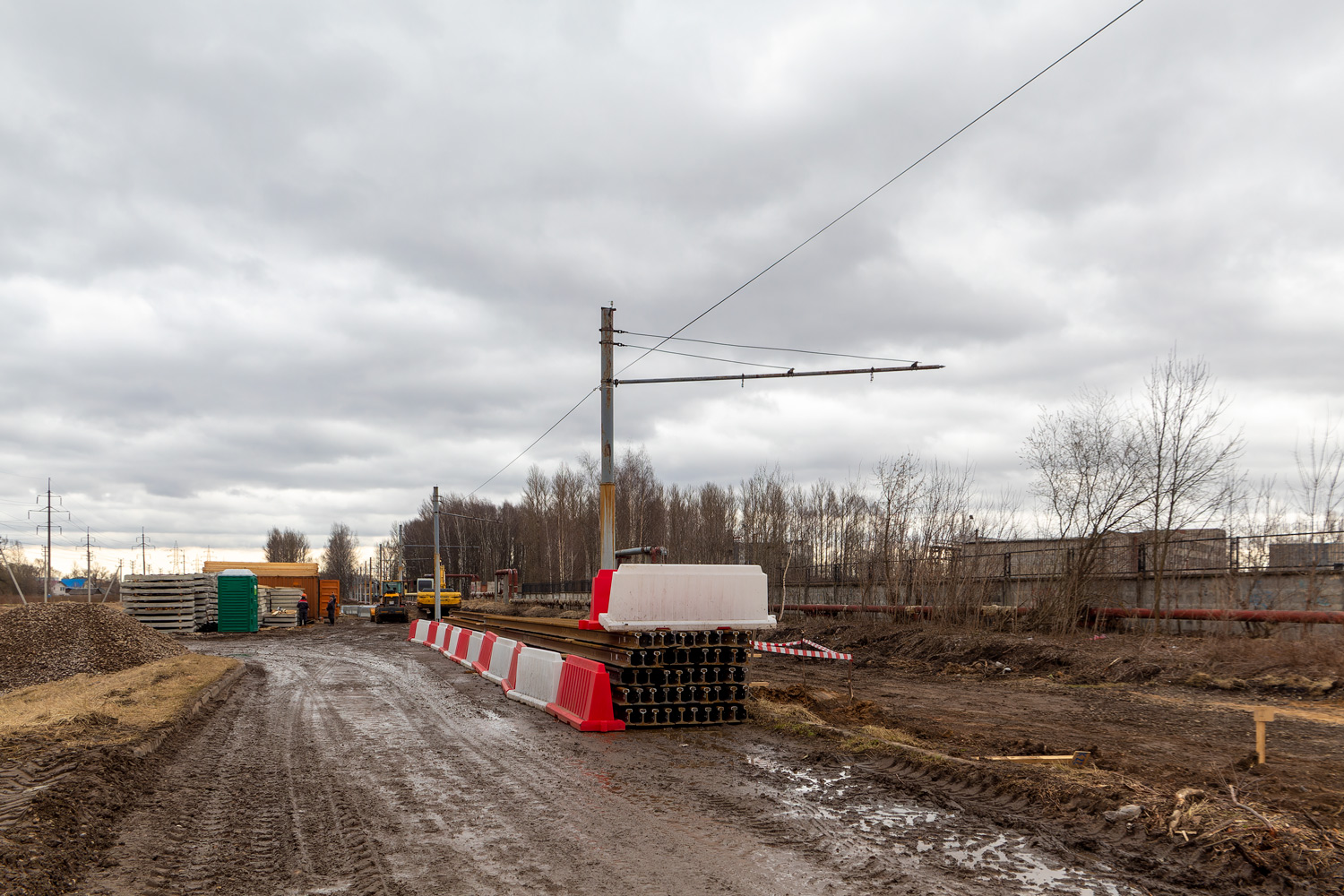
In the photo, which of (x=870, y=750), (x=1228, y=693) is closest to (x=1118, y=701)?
(x=1228, y=693)

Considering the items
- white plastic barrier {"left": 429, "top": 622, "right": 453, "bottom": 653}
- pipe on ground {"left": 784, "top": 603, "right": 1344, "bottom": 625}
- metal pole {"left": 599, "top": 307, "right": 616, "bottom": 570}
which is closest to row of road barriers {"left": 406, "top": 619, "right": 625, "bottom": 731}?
metal pole {"left": 599, "top": 307, "right": 616, "bottom": 570}

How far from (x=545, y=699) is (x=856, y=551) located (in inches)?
930

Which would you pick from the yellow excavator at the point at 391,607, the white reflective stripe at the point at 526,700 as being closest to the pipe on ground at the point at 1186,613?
the white reflective stripe at the point at 526,700

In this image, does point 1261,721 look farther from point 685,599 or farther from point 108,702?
point 108,702

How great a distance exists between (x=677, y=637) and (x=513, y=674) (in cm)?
521

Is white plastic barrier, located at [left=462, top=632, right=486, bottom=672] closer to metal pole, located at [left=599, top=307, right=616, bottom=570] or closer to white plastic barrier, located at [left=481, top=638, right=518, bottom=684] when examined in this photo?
white plastic barrier, located at [left=481, top=638, right=518, bottom=684]

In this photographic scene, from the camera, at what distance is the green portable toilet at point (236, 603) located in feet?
140

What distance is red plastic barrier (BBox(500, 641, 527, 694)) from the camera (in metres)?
16.4

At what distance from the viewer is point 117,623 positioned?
78.7 ft

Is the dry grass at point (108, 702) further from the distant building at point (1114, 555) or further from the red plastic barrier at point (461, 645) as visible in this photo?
the distant building at point (1114, 555)

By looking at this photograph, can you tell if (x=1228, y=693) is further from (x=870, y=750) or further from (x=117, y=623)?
(x=117, y=623)

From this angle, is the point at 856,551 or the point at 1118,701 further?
the point at 856,551

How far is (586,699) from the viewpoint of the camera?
41.1 ft

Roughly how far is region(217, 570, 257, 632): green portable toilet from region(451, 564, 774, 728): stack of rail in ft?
117
